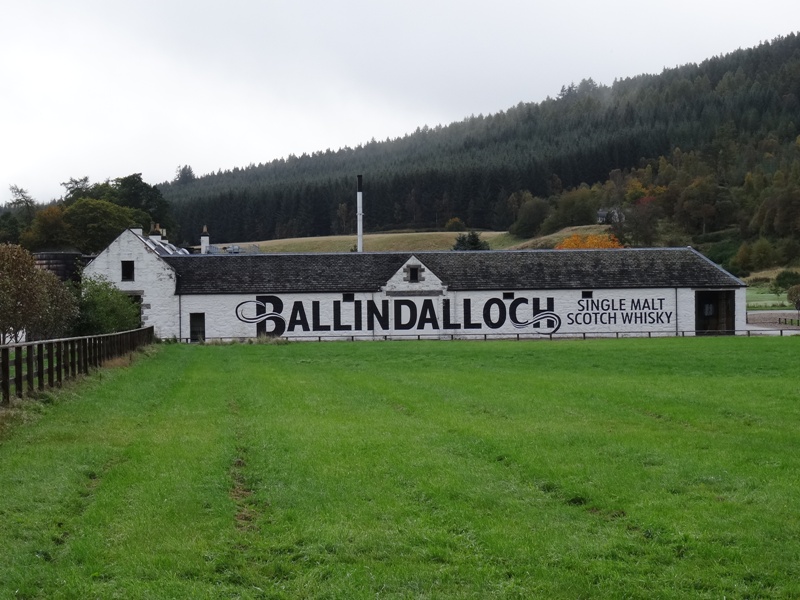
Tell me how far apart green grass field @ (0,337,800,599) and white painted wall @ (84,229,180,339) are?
117 ft

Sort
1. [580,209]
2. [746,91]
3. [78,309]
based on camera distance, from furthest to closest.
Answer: [746,91] < [580,209] < [78,309]

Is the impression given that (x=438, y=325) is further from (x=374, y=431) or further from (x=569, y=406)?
(x=374, y=431)

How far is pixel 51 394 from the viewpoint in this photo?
16703mm

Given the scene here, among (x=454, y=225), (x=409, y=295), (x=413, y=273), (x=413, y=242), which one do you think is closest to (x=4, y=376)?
(x=409, y=295)

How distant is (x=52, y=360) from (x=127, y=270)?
124 ft

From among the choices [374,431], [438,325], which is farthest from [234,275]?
[374,431]

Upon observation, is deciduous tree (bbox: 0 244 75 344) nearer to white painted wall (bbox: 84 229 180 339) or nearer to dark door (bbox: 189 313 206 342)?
white painted wall (bbox: 84 229 180 339)

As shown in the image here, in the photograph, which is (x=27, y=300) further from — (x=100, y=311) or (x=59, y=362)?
(x=59, y=362)

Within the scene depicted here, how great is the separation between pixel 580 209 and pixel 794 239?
3232cm

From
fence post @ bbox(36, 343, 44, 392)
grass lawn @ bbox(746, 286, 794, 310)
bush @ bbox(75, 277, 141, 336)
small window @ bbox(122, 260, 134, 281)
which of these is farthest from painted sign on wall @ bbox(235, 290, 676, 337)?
fence post @ bbox(36, 343, 44, 392)

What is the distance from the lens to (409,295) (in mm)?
54594

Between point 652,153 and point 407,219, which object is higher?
point 652,153

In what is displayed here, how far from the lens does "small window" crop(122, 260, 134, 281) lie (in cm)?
5384

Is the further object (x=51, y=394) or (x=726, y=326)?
(x=726, y=326)
